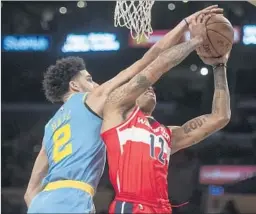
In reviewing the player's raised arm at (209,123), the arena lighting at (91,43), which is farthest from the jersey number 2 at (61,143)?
the arena lighting at (91,43)

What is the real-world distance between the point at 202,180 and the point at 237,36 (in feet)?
4.87

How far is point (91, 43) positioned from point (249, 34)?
1.59 meters

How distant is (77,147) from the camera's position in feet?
12.1

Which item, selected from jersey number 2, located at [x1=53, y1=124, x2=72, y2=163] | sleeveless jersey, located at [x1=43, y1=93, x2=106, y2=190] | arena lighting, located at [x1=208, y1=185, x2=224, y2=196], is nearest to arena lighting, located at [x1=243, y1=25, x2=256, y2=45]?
arena lighting, located at [x1=208, y1=185, x2=224, y2=196]

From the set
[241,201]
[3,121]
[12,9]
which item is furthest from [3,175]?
[241,201]

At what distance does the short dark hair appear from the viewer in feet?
13.5

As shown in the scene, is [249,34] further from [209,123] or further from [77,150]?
Result: [77,150]

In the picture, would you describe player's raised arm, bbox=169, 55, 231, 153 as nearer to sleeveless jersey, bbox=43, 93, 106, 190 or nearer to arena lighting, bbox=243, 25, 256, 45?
sleeveless jersey, bbox=43, 93, 106, 190

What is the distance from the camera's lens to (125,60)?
7.29 meters

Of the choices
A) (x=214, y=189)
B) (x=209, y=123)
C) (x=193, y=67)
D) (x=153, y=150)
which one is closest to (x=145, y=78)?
(x=153, y=150)

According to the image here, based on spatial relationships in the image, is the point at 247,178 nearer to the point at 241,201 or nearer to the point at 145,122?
the point at 241,201

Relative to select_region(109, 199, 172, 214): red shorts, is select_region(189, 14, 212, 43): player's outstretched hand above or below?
above

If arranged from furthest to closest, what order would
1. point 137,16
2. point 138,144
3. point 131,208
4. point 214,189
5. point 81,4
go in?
point 81,4, point 214,189, point 137,16, point 138,144, point 131,208

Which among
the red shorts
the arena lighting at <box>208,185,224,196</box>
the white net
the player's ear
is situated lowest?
the arena lighting at <box>208,185,224,196</box>
